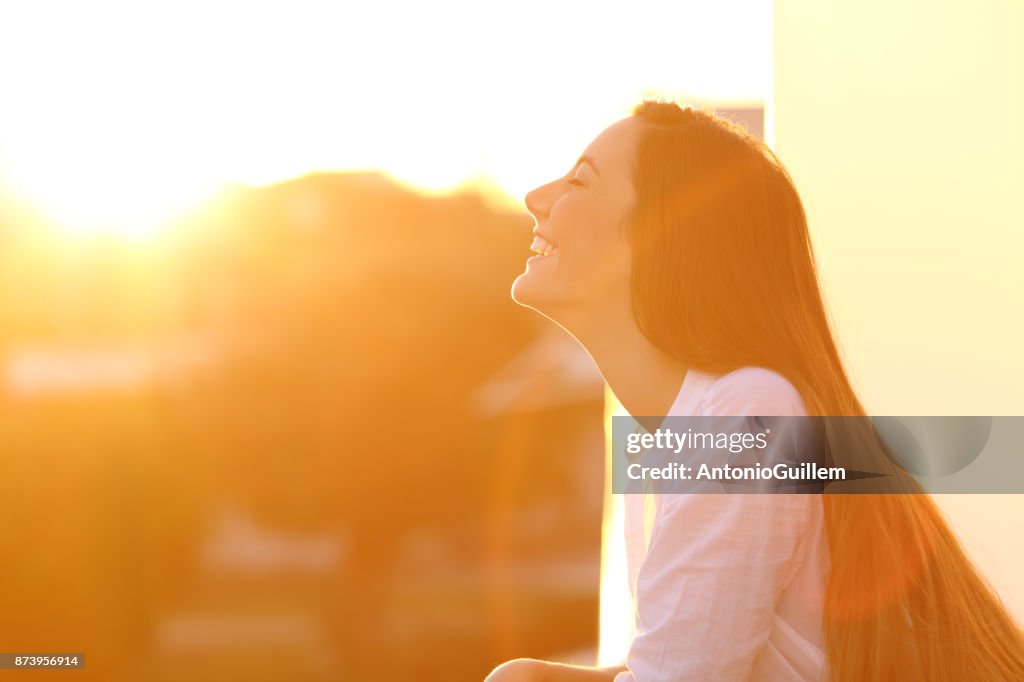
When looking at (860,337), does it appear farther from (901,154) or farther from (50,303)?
(50,303)

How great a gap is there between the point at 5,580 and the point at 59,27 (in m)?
5.92

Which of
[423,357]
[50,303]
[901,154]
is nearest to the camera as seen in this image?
[901,154]

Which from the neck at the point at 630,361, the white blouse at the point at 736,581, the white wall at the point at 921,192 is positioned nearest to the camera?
the white blouse at the point at 736,581

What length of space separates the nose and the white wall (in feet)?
2.82

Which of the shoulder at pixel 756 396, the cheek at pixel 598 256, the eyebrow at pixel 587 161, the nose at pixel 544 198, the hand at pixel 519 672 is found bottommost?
the hand at pixel 519 672

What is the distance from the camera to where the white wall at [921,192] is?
6.07 feet

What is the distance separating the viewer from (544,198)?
1.20 metres

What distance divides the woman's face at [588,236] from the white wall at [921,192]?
86 cm

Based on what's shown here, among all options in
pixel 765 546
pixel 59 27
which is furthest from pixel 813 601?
pixel 59 27

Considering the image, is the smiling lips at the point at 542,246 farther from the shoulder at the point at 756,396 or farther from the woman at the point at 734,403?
the shoulder at the point at 756,396

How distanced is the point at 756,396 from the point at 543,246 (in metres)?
0.35

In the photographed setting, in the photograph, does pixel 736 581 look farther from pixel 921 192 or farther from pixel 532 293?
pixel 921 192

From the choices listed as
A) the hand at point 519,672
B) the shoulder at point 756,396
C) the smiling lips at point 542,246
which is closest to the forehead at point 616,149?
the smiling lips at point 542,246

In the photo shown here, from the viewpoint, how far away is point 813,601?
98cm
